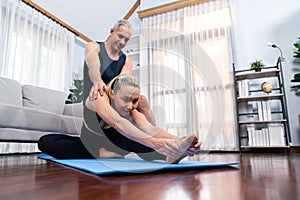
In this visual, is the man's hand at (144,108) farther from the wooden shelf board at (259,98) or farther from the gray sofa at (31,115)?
the wooden shelf board at (259,98)

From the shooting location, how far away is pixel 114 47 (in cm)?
116

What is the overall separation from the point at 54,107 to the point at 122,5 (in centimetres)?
194

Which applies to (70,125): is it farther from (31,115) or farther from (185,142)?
(185,142)

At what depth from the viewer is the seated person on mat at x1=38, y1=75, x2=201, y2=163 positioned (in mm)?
750

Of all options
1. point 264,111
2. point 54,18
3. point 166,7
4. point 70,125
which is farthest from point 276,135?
point 54,18

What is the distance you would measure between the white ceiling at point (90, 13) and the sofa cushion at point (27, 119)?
1.65 m

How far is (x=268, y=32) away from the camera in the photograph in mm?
2611

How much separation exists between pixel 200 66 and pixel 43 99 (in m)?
1.92

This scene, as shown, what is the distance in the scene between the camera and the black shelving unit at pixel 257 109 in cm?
223

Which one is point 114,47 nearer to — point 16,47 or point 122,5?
point 16,47

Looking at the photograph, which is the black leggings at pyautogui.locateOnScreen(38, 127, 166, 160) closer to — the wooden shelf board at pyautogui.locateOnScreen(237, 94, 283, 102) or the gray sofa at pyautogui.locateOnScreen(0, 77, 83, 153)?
the gray sofa at pyautogui.locateOnScreen(0, 77, 83, 153)

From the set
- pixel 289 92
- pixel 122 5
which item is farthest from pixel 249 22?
pixel 122 5

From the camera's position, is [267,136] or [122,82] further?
[267,136]

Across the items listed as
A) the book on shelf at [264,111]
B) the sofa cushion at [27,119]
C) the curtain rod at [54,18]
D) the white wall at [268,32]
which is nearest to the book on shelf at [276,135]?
the book on shelf at [264,111]
